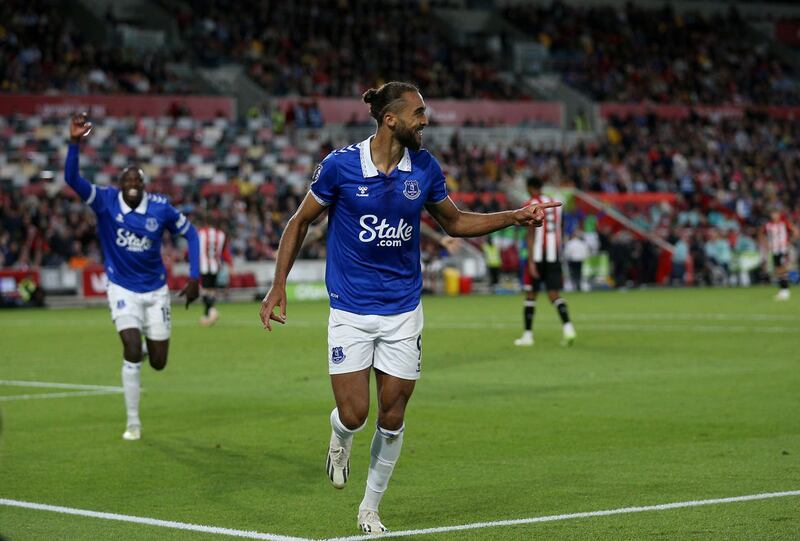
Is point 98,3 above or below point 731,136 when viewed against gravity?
above

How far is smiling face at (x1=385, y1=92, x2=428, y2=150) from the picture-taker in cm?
795

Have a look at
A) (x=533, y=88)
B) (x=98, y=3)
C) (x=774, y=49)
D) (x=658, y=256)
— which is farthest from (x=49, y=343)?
(x=774, y=49)

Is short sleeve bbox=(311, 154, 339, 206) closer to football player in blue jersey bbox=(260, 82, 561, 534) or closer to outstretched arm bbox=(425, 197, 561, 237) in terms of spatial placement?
football player in blue jersey bbox=(260, 82, 561, 534)

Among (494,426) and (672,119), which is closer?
(494,426)

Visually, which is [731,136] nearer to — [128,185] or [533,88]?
[533,88]

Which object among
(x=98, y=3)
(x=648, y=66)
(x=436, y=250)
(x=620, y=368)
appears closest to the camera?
(x=620, y=368)

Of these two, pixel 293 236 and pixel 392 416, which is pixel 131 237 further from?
pixel 392 416

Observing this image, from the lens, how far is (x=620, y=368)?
59.2 ft

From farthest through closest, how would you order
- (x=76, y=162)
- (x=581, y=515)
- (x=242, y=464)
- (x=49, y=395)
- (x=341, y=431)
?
(x=49, y=395) < (x=76, y=162) < (x=242, y=464) < (x=581, y=515) < (x=341, y=431)

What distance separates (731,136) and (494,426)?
50.0m

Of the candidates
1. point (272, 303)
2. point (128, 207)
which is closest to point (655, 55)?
point (128, 207)

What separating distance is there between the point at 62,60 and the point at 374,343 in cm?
4305

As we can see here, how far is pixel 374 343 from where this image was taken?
320 inches

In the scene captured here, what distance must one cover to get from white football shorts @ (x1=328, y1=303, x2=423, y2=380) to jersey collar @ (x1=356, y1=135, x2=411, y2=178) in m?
0.85
